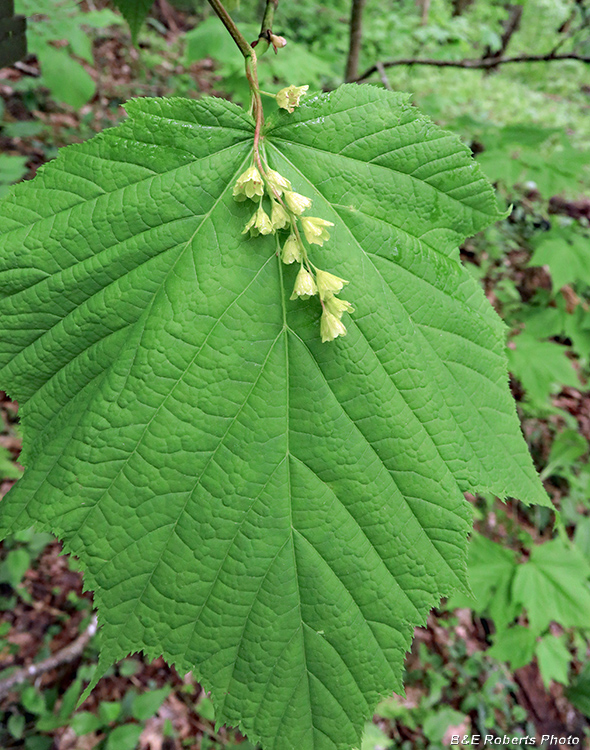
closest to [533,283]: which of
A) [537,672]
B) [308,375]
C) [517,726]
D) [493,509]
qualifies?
[493,509]

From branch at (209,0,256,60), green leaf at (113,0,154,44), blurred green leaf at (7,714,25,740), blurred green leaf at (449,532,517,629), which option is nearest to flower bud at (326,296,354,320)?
branch at (209,0,256,60)

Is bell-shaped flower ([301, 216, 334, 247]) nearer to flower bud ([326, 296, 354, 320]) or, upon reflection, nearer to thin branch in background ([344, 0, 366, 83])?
flower bud ([326, 296, 354, 320])

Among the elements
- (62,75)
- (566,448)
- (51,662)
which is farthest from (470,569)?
(62,75)

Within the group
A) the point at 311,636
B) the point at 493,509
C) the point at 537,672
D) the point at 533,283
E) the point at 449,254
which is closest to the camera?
the point at 311,636

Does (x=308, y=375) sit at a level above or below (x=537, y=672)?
above

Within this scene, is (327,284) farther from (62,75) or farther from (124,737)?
(62,75)

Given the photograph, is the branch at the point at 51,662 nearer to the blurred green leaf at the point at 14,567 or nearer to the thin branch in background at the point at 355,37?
the blurred green leaf at the point at 14,567

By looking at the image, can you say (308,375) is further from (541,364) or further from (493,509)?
(493,509)
